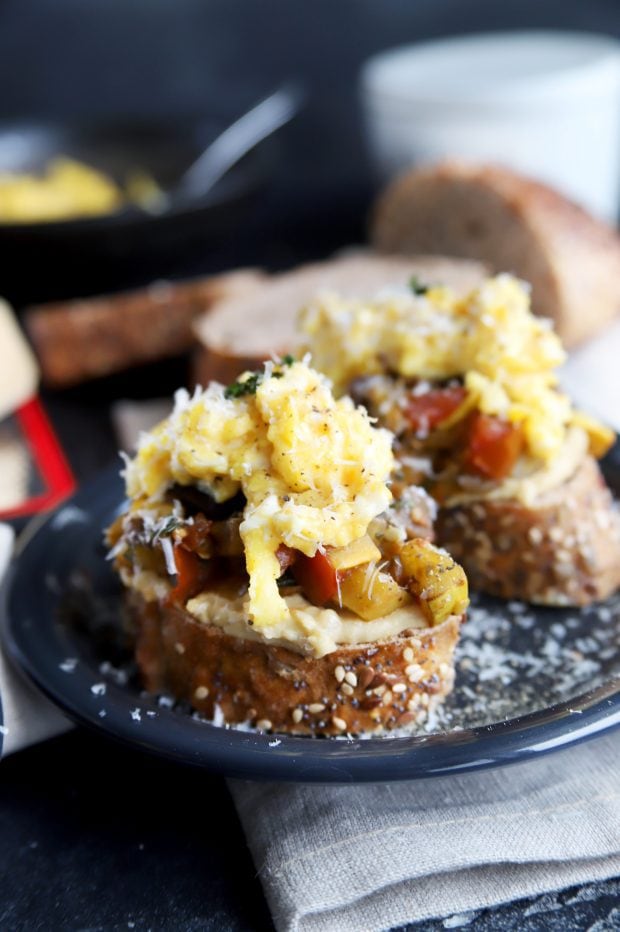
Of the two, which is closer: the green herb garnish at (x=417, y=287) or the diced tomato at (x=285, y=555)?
the diced tomato at (x=285, y=555)

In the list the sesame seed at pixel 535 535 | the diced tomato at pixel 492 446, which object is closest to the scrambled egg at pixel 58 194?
the diced tomato at pixel 492 446

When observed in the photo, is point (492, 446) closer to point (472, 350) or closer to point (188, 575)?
point (472, 350)

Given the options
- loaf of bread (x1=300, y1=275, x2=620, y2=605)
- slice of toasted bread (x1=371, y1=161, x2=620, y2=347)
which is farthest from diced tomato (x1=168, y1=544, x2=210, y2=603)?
slice of toasted bread (x1=371, y1=161, x2=620, y2=347)

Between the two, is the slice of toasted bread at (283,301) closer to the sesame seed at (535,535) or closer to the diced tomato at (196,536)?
the sesame seed at (535,535)

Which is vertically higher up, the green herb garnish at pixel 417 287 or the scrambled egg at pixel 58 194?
the green herb garnish at pixel 417 287

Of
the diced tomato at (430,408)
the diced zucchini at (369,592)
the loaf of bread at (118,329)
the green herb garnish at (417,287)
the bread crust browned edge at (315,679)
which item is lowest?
the loaf of bread at (118,329)

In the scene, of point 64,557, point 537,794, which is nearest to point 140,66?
point 64,557
